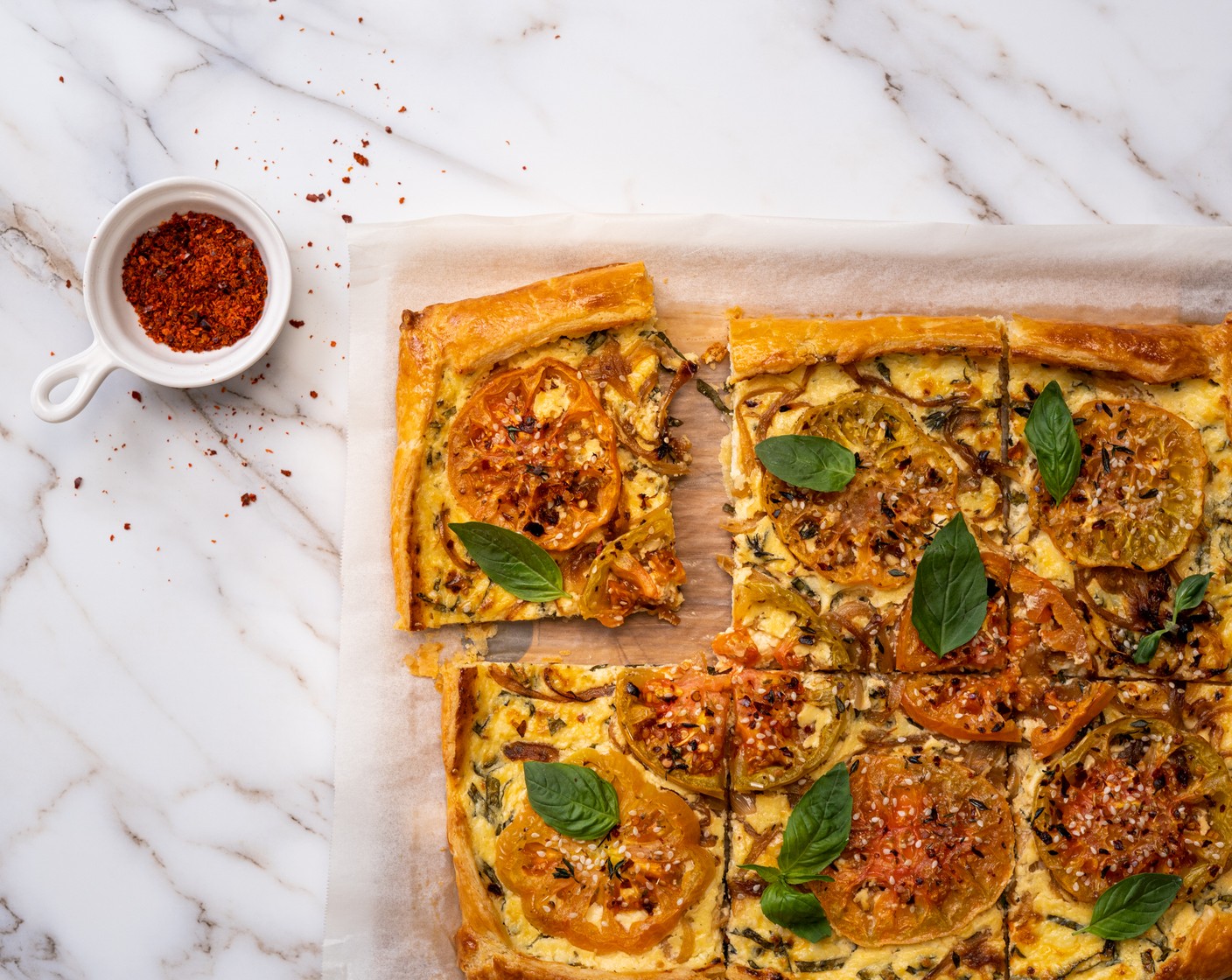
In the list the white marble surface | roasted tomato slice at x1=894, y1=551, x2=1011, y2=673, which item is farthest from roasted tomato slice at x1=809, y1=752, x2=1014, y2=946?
the white marble surface

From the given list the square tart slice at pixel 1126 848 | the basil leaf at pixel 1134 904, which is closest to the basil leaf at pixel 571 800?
the square tart slice at pixel 1126 848

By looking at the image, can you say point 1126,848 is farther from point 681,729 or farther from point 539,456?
point 539,456

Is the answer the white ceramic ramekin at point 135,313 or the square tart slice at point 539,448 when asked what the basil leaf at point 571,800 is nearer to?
the square tart slice at point 539,448

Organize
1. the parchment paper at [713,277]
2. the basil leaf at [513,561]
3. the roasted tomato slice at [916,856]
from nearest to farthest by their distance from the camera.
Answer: the roasted tomato slice at [916,856], the basil leaf at [513,561], the parchment paper at [713,277]

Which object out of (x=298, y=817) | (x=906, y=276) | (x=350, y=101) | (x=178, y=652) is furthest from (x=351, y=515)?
(x=906, y=276)

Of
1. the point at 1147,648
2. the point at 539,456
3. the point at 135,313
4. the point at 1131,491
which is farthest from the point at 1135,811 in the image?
the point at 135,313

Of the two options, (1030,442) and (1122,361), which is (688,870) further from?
(1122,361)
